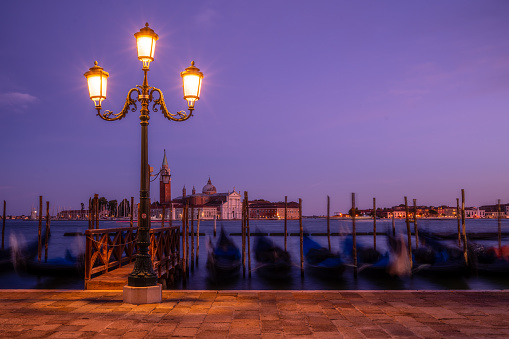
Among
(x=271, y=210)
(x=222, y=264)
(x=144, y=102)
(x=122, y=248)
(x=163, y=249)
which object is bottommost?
(x=271, y=210)

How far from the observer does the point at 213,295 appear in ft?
22.7

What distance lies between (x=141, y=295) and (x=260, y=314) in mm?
1780

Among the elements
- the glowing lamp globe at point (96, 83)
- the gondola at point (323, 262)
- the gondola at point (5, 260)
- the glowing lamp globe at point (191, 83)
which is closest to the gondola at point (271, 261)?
the gondola at point (323, 262)

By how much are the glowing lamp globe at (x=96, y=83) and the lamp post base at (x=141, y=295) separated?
2.75 metres

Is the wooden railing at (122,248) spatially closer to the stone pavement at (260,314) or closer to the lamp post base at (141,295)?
the stone pavement at (260,314)

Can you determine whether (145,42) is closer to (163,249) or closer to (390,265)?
(163,249)

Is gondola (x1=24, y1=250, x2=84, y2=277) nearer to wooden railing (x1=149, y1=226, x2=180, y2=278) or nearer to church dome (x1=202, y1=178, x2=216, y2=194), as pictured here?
wooden railing (x1=149, y1=226, x2=180, y2=278)

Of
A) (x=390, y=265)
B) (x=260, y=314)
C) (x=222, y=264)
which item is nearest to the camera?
(x=260, y=314)

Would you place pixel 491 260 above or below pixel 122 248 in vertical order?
below

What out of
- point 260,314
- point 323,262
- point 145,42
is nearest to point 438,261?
point 323,262

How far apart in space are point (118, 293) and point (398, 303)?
4.31 meters

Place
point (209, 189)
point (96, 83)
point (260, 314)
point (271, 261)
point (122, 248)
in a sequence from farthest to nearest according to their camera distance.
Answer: point (209, 189)
point (271, 261)
point (122, 248)
point (96, 83)
point (260, 314)

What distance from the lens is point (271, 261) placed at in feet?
57.6

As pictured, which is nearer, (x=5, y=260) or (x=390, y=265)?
(x=390, y=265)
